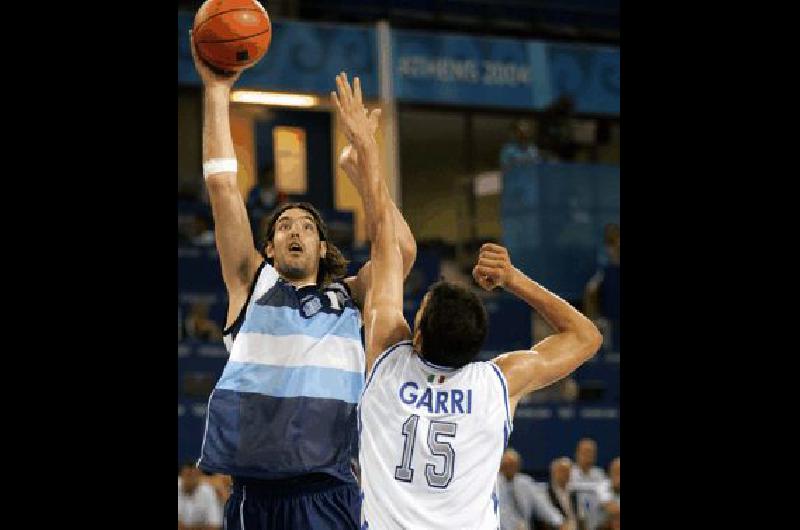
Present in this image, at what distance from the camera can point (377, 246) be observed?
551 centimetres

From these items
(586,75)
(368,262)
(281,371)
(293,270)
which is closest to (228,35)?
(293,270)

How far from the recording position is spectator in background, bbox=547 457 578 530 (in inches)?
520

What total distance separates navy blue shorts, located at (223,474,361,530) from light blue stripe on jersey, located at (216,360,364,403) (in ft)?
1.25

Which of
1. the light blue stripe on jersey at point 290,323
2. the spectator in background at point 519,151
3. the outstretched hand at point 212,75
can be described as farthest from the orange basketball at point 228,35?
the spectator in background at point 519,151

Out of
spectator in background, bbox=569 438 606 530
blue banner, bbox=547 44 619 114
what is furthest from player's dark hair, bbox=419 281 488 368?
blue banner, bbox=547 44 619 114

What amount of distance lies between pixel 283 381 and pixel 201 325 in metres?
8.28

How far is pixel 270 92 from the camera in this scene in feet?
60.3

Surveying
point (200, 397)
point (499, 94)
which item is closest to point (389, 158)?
point (499, 94)

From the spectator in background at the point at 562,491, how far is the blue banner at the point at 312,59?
22.5 feet

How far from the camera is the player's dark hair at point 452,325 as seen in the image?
516 centimetres

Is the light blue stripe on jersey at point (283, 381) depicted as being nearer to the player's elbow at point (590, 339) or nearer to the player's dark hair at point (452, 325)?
the player's dark hair at point (452, 325)
